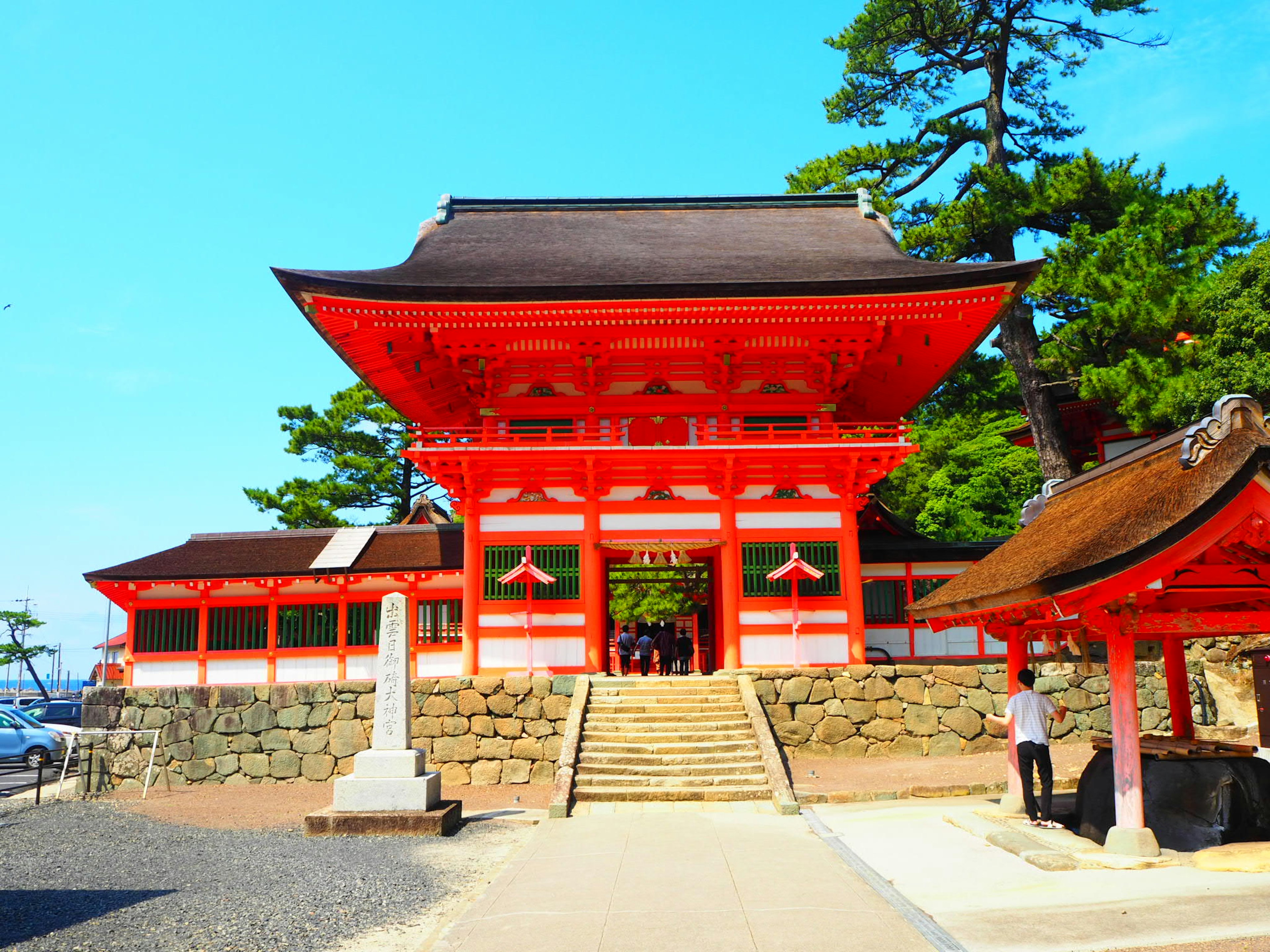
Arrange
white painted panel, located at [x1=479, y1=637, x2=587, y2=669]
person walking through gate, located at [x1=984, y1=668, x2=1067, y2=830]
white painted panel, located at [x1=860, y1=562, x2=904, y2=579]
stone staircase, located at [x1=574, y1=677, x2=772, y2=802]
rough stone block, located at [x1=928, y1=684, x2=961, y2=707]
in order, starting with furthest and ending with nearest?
white painted panel, located at [x1=860, y1=562, x2=904, y2=579]
white painted panel, located at [x1=479, y1=637, x2=587, y2=669]
rough stone block, located at [x1=928, y1=684, x2=961, y2=707]
stone staircase, located at [x1=574, y1=677, x2=772, y2=802]
person walking through gate, located at [x1=984, y1=668, x2=1067, y2=830]

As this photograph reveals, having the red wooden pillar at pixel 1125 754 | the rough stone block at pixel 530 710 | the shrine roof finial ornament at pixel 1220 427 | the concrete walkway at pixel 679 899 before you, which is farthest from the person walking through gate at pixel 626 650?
the shrine roof finial ornament at pixel 1220 427

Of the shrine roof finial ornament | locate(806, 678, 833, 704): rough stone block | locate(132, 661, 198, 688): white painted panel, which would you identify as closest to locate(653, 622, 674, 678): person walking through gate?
locate(806, 678, 833, 704): rough stone block

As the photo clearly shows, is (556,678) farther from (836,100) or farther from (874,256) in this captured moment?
(836,100)

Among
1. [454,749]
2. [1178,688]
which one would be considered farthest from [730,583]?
[1178,688]

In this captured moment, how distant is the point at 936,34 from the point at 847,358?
16236 mm

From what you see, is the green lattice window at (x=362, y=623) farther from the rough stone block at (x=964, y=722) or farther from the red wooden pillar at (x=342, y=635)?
the rough stone block at (x=964, y=722)

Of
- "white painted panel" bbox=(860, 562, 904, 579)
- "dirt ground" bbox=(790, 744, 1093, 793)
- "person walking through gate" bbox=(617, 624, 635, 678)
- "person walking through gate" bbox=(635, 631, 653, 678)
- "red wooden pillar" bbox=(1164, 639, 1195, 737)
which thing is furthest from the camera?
"person walking through gate" bbox=(617, 624, 635, 678)

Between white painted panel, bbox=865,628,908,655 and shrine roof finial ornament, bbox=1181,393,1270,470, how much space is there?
12038mm

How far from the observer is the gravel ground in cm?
707

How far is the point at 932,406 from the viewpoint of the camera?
33.9m

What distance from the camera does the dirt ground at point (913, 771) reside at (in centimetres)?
1382

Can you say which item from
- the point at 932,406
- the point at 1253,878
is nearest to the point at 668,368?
the point at 1253,878

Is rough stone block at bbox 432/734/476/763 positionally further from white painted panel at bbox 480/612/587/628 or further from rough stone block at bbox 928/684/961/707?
rough stone block at bbox 928/684/961/707

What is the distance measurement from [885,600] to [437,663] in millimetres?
9523
